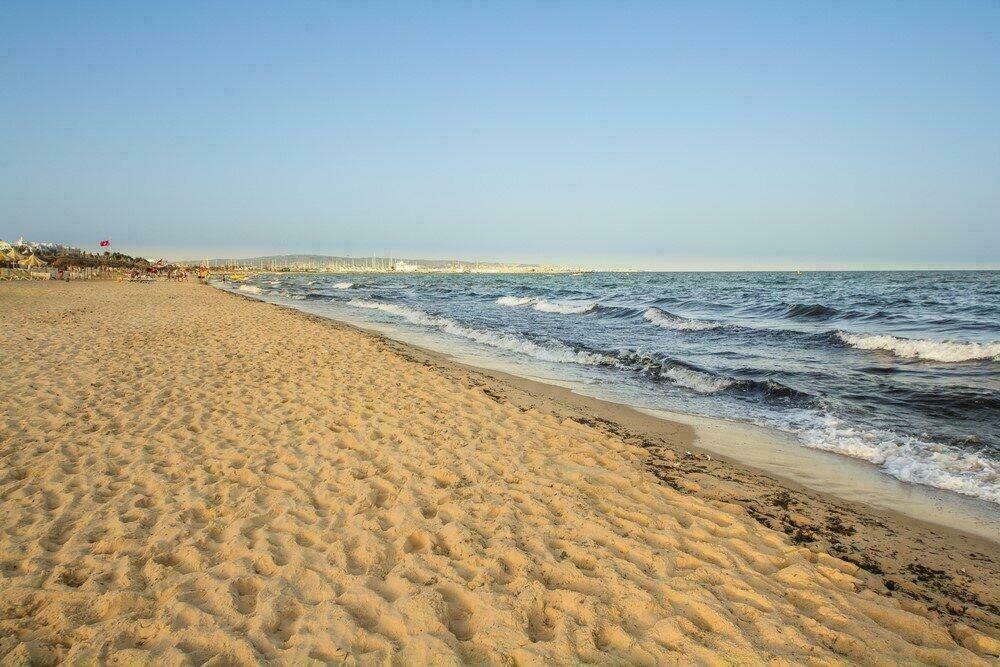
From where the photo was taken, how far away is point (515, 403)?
7953 millimetres

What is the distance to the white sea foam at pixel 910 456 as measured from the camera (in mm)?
5191

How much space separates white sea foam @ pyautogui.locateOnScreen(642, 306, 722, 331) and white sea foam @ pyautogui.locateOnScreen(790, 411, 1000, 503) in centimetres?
1193

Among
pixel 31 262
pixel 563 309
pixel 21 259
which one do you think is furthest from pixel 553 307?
pixel 21 259

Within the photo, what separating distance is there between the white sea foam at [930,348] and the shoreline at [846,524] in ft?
28.4

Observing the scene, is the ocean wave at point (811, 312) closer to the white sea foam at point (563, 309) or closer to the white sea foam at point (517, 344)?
the white sea foam at point (563, 309)

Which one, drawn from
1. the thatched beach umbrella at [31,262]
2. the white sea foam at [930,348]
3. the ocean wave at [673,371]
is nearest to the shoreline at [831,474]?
the ocean wave at [673,371]

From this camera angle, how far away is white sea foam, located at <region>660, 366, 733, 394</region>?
9852mm

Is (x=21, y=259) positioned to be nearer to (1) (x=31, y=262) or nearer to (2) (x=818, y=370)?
(1) (x=31, y=262)

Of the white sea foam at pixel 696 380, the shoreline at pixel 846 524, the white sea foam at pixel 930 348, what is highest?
the white sea foam at pixel 930 348

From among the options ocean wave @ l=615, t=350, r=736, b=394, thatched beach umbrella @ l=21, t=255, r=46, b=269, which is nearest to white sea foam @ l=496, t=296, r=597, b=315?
ocean wave @ l=615, t=350, r=736, b=394

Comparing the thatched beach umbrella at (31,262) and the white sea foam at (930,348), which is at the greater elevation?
the thatched beach umbrella at (31,262)

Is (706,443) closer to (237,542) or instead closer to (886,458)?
(886,458)

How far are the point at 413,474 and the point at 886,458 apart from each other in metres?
5.61

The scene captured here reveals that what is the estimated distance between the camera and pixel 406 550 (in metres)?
3.52
